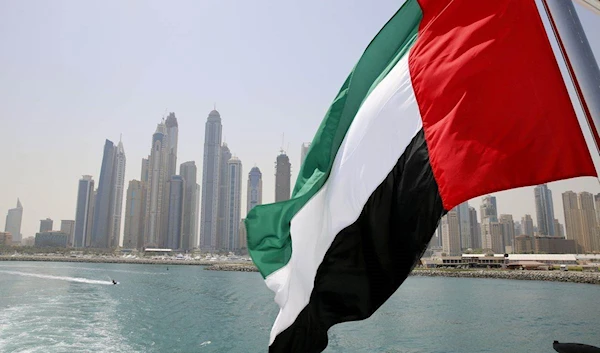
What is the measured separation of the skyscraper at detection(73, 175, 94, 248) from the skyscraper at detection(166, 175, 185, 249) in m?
27.9

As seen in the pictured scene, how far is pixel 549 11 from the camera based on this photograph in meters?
1.78

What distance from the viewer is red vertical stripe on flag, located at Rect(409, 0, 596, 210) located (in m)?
1.94

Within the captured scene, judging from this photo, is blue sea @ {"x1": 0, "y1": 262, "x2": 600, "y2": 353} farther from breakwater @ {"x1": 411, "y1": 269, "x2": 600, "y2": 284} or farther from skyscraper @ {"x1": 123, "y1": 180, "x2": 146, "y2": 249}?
skyscraper @ {"x1": 123, "y1": 180, "x2": 146, "y2": 249}

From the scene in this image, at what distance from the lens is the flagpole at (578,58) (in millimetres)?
1545

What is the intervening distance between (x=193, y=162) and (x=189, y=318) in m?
158

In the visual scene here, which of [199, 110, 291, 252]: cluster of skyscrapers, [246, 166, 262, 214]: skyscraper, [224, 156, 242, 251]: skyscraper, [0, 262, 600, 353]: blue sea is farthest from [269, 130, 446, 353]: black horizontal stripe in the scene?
[246, 166, 262, 214]: skyscraper

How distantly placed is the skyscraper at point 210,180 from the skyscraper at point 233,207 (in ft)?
15.0

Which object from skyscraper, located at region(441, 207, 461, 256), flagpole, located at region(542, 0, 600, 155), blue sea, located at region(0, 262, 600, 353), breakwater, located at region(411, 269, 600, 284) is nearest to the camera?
flagpole, located at region(542, 0, 600, 155)

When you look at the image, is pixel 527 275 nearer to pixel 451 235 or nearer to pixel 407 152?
pixel 451 235

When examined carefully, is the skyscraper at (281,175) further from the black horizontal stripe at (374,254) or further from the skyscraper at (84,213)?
the black horizontal stripe at (374,254)

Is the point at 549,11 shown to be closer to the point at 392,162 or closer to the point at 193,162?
the point at 392,162

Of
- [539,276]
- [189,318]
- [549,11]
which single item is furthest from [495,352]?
[539,276]

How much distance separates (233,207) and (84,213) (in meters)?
50.6

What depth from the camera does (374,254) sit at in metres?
2.66
